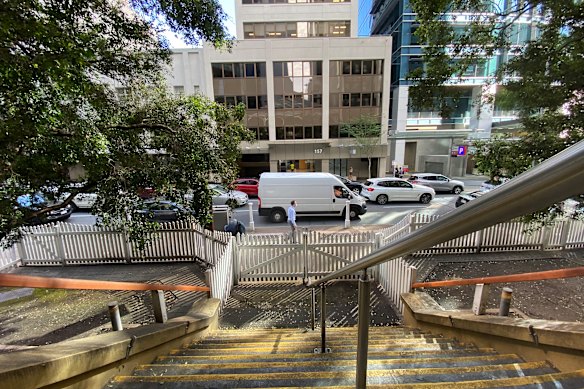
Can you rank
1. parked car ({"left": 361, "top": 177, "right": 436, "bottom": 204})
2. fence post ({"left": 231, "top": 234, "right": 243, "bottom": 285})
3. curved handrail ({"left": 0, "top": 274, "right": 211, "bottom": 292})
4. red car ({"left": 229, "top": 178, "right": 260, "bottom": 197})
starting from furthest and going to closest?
red car ({"left": 229, "top": 178, "right": 260, "bottom": 197}) → parked car ({"left": 361, "top": 177, "right": 436, "bottom": 204}) → fence post ({"left": 231, "top": 234, "right": 243, "bottom": 285}) → curved handrail ({"left": 0, "top": 274, "right": 211, "bottom": 292})

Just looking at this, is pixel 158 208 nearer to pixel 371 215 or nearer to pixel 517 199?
pixel 517 199

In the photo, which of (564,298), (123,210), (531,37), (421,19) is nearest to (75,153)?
(123,210)

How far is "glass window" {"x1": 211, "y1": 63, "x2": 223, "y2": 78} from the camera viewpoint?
22922 mm

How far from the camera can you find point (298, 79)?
23.5 meters

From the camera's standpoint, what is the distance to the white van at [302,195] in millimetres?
12273

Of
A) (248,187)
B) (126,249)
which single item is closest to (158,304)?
(126,249)

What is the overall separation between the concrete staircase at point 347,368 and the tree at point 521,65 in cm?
335

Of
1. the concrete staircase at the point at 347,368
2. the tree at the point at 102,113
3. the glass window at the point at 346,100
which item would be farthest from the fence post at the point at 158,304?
the glass window at the point at 346,100

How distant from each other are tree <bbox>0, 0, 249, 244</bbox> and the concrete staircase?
320 centimetres

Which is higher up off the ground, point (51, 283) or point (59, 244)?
point (51, 283)

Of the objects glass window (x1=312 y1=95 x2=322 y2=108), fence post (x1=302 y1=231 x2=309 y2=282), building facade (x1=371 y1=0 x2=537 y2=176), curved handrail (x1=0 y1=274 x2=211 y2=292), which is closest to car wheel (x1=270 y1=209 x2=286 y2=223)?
fence post (x1=302 y1=231 x2=309 y2=282)

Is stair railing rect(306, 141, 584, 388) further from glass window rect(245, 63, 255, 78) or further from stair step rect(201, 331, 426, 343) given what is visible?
glass window rect(245, 63, 255, 78)

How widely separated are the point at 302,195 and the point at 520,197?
1177cm

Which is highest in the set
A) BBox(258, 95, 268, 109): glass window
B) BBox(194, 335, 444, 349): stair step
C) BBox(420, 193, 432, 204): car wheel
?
BBox(258, 95, 268, 109): glass window
